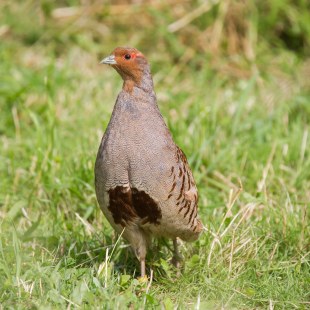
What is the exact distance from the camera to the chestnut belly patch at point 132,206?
3.57 meters

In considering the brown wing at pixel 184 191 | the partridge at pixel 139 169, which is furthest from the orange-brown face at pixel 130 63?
the brown wing at pixel 184 191

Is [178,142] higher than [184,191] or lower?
lower

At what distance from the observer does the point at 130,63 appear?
146 inches

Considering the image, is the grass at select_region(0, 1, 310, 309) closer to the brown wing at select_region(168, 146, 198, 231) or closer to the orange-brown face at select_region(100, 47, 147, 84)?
the brown wing at select_region(168, 146, 198, 231)

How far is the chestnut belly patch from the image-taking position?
3.57 metres

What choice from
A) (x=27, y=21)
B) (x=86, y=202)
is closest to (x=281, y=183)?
(x=86, y=202)

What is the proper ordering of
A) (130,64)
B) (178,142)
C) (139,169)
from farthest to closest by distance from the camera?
(178,142), (130,64), (139,169)

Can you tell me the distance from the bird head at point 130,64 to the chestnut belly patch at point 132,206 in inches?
22.0

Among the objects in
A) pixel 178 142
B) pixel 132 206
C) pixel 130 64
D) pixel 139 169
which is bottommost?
pixel 178 142

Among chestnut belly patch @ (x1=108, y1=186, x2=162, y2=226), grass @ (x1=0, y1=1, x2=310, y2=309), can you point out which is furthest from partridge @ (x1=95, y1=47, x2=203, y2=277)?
grass @ (x1=0, y1=1, x2=310, y2=309)

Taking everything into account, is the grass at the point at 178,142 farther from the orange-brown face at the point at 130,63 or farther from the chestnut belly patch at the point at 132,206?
the orange-brown face at the point at 130,63

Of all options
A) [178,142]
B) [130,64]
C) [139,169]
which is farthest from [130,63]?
[178,142]

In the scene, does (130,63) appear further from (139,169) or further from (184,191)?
(184,191)

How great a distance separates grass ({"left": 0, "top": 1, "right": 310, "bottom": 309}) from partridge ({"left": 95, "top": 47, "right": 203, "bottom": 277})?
0.28 metres
